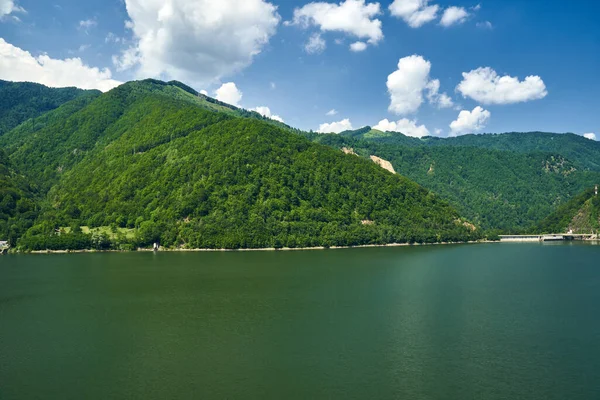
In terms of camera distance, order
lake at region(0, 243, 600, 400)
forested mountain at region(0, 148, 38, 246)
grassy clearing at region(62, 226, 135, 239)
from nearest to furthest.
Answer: lake at region(0, 243, 600, 400), forested mountain at region(0, 148, 38, 246), grassy clearing at region(62, 226, 135, 239)

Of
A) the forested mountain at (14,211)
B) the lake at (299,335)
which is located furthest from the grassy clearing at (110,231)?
the lake at (299,335)

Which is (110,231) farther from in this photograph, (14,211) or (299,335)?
(299,335)

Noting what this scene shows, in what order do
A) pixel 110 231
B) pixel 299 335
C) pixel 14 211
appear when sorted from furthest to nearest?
pixel 14 211, pixel 110 231, pixel 299 335

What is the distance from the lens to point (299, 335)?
2041 inches

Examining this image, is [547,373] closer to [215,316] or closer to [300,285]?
[215,316]

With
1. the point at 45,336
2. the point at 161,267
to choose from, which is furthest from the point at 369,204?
the point at 45,336

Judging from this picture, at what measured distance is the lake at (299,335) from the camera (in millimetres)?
38344

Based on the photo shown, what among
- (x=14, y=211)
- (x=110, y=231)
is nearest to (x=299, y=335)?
(x=110, y=231)

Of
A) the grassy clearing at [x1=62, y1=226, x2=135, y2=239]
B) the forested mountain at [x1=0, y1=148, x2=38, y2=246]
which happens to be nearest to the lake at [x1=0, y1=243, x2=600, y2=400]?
the grassy clearing at [x1=62, y1=226, x2=135, y2=239]

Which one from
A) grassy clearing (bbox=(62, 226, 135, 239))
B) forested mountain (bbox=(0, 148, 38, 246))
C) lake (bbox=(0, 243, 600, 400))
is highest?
forested mountain (bbox=(0, 148, 38, 246))

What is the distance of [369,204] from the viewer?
197 metres

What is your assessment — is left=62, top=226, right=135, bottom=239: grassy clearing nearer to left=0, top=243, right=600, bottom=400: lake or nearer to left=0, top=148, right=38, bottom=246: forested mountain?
left=0, top=148, right=38, bottom=246: forested mountain

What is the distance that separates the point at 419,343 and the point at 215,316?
26231 millimetres

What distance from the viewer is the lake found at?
38.3 metres
